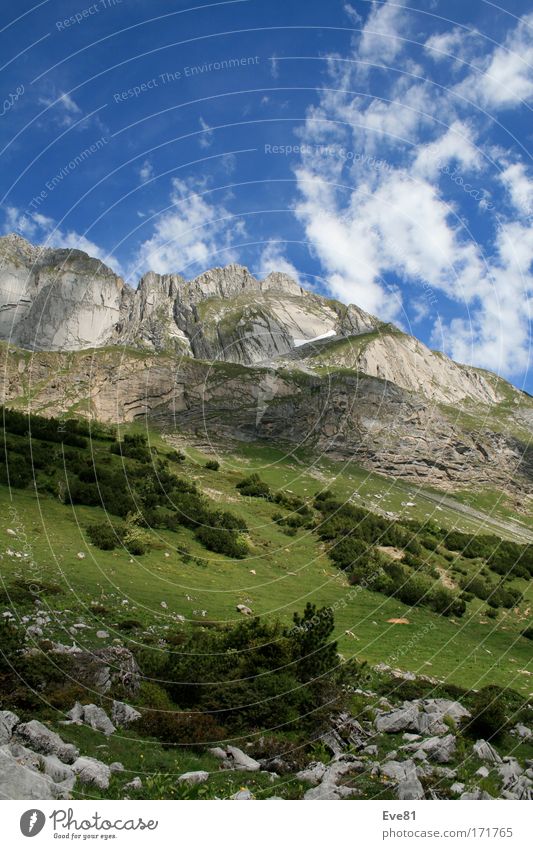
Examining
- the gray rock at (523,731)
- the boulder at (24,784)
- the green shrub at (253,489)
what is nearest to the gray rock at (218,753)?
the boulder at (24,784)

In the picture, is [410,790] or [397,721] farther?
[397,721]

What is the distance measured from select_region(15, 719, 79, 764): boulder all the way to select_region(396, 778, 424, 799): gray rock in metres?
6.33

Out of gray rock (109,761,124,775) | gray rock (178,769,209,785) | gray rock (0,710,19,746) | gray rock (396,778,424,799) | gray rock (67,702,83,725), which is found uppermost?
gray rock (396,778,424,799)

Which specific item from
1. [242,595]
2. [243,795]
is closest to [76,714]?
[243,795]

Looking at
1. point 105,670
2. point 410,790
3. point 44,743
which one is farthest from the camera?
point 105,670

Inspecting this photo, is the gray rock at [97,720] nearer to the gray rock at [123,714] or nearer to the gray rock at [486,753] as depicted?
the gray rock at [123,714]

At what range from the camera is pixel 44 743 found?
33.2 ft

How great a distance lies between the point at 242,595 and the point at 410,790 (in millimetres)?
19795

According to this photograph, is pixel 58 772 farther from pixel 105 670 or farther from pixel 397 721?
pixel 397 721

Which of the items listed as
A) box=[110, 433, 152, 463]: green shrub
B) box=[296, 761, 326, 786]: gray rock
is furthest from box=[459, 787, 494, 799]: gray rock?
box=[110, 433, 152, 463]: green shrub

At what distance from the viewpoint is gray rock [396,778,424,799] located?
10.4m

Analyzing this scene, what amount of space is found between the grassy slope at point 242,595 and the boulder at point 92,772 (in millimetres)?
6563

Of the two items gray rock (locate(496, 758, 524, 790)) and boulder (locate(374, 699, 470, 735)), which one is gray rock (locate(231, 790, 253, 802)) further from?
boulder (locate(374, 699, 470, 735))
